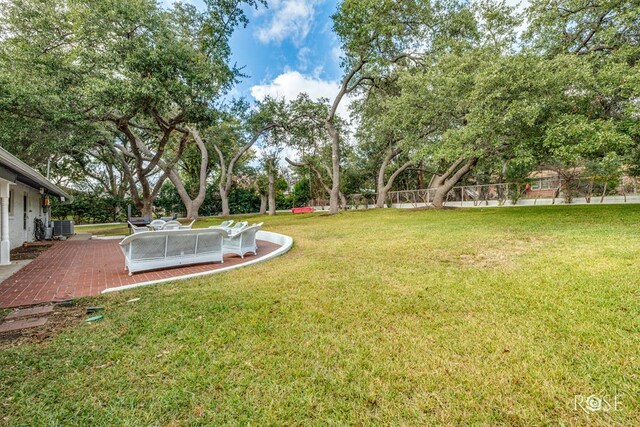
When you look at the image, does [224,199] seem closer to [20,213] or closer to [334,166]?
[334,166]

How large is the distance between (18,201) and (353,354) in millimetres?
14270

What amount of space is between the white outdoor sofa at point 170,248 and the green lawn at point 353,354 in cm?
146

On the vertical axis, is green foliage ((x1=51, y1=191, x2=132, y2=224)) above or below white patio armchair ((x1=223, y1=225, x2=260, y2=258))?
above

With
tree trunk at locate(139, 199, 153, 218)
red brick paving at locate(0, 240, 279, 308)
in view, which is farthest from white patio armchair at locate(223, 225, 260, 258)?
tree trunk at locate(139, 199, 153, 218)

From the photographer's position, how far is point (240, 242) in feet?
23.5

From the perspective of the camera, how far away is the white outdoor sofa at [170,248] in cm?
569

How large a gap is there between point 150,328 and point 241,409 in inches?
71.2

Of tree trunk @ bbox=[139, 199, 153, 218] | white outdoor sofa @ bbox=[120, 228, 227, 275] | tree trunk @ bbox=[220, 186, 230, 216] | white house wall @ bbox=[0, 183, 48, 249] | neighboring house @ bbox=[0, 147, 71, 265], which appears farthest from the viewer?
tree trunk @ bbox=[220, 186, 230, 216]

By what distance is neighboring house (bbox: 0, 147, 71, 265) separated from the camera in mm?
6871

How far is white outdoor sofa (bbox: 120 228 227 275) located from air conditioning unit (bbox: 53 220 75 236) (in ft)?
40.7

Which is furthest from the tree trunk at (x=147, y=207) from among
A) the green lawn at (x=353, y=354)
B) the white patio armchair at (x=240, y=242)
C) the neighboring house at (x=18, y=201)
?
the green lawn at (x=353, y=354)

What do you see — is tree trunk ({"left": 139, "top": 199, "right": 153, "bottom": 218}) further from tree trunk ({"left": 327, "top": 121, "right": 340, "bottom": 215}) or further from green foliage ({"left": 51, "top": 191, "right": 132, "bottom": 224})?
tree trunk ({"left": 327, "top": 121, "right": 340, "bottom": 215})

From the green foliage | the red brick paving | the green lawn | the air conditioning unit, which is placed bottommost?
the red brick paving

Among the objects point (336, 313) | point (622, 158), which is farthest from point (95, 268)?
point (622, 158)
